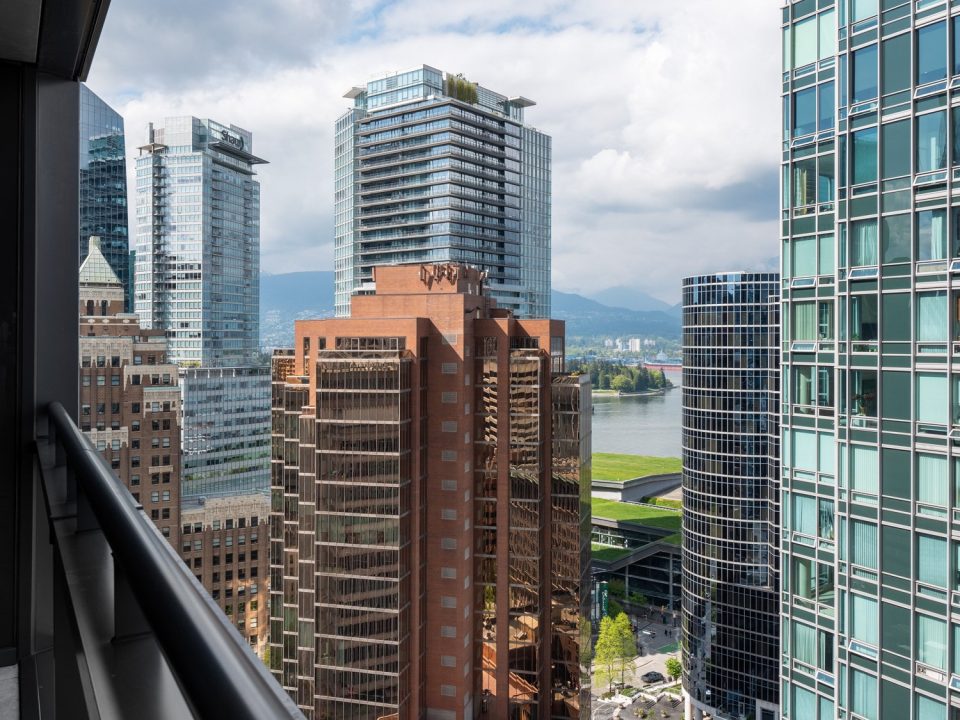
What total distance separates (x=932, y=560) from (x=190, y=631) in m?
3.12

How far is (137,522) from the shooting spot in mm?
422

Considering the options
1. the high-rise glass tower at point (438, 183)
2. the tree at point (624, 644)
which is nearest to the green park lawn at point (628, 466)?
the high-rise glass tower at point (438, 183)

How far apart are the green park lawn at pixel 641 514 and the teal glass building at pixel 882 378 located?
53.5ft

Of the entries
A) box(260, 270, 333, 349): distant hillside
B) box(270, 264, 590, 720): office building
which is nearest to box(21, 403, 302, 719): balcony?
box(270, 264, 590, 720): office building

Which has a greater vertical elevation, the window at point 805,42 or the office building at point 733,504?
the window at point 805,42

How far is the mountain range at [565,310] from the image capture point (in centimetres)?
1781

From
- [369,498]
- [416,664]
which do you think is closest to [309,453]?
[369,498]

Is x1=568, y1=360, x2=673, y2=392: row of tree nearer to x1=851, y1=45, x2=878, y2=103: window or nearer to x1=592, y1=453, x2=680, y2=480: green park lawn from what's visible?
x1=592, y1=453, x2=680, y2=480: green park lawn

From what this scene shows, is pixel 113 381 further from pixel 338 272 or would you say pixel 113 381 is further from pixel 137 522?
pixel 338 272

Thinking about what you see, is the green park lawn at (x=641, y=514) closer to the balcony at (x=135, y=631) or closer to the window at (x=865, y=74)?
the window at (x=865, y=74)

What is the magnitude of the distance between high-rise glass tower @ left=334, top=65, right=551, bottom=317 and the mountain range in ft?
8.36

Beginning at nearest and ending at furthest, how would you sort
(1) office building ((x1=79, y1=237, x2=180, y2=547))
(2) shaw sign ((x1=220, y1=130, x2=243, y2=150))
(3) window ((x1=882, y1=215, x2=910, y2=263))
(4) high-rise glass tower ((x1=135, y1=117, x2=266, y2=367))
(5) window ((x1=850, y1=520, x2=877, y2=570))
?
(3) window ((x1=882, y1=215, x2=910, y2=263)) → (5) window ((x1=850, y1=520, x2=877, y2=570)) → (1) office building ((x1=79, y1=237, x2=180, y2=547)) → (4) high-rise glass tower ((x1=135, y1=117, x2=266, y2=367)) → (2) shaw sign ((x1=220, y1=130, x2=243, y2=150))

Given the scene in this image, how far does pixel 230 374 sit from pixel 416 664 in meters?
9.78

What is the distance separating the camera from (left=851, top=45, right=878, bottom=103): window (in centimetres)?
297
